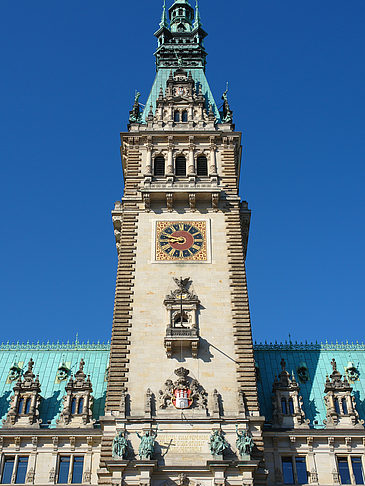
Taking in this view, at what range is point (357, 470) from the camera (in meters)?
32.7

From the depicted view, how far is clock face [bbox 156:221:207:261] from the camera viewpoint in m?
38.1

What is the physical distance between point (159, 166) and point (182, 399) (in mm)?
15951

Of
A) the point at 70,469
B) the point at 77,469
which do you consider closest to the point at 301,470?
the point at 77,469

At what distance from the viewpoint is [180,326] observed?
35.1m

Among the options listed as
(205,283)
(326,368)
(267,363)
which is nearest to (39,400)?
(205,283)

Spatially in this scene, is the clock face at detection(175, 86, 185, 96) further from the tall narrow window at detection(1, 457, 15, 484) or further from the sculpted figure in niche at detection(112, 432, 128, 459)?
the tall narrow window at detection(1, 457, 15, 484)

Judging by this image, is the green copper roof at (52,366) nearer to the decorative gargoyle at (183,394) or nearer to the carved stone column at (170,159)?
the decorative gargoyle at (183,394)

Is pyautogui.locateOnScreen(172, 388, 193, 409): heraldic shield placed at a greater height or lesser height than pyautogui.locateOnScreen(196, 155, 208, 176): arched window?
lesser

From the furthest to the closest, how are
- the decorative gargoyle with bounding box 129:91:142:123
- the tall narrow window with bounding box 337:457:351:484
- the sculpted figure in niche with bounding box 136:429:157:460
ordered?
1. the decorative gargoyle with bounding box 129:91:142:123
2. the tall narrow window with bounding box 337:457:351:484
3. the sculpted figure in niche with bounding box 136:429:157:460

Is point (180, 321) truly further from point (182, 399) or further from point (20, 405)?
point (20, 405)

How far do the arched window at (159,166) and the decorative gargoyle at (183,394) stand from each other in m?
14.0

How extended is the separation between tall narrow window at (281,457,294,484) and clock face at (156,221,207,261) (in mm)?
11187

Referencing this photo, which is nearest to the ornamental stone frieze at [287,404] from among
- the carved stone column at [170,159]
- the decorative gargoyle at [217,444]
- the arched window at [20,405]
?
the decorative gargoyle at [217,444]

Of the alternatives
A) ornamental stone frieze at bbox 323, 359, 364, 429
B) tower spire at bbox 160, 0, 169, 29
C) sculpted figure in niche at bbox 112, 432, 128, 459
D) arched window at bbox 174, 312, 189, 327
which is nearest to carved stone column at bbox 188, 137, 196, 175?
arched window at bbox 174, 312, 189, 327
